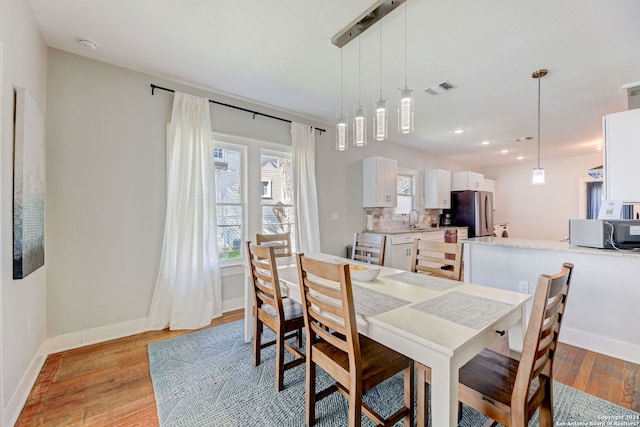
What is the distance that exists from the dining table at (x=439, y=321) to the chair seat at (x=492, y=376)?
175mm

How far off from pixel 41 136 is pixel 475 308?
311 centimetres

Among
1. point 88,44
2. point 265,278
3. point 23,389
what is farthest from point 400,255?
point 88,44

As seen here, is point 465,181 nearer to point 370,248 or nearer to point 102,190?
point 370,248

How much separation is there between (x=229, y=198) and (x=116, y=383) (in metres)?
1.98

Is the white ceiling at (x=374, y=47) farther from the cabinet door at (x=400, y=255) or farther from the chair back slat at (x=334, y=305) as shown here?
the cabinet door at (x=400, y=255)

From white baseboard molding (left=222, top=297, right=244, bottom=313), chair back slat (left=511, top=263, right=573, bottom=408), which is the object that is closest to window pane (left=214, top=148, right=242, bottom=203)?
white baseboard molding (left=222, top=297, right=244, bottom=313)

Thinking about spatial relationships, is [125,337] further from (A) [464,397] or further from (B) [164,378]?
(A) [464,397]

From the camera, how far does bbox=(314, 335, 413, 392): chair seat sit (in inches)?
50.7

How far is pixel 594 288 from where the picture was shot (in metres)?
2.36

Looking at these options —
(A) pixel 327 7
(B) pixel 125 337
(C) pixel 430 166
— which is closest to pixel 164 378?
(B) pixel 125 337

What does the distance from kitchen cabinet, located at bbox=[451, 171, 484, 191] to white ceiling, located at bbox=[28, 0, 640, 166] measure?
2715mm

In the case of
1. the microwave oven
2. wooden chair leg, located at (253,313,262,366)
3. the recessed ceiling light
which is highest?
the recessed ceiling light

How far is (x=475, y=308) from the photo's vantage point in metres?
1.34

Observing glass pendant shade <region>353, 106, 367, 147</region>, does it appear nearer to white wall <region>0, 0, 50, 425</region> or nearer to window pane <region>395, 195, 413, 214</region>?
white wall <region>0, 0, 50, 425</region>
